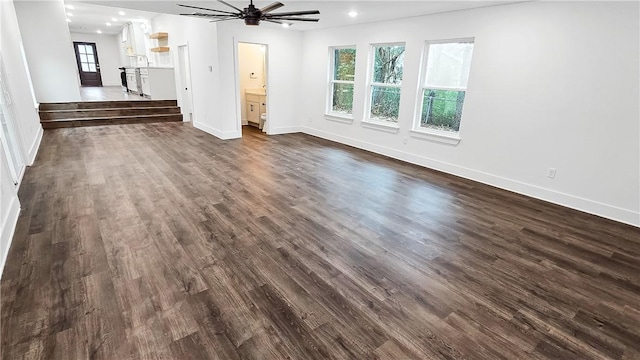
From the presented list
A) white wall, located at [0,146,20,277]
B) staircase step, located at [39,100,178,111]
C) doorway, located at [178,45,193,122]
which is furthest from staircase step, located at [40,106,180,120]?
white wall, located at [0,146,20,277]

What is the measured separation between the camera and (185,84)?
8.82m

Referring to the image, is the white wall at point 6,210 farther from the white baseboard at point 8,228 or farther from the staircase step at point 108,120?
the staircase step at point 108,120

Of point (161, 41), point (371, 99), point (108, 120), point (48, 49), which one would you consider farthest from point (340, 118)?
point (48, 49)

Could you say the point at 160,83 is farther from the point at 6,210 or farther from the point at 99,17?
the point at 6,210

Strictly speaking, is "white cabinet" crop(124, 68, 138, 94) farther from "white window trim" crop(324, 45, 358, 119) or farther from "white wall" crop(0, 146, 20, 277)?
"white wall" crop(0, 146, 20, 277)

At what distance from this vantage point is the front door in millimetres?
14617

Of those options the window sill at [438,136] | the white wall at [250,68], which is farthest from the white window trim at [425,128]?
the white wall at [250,68]

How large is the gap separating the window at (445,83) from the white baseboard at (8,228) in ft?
17.5

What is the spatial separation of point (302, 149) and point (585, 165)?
172 inches

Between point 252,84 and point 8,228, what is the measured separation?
692cm

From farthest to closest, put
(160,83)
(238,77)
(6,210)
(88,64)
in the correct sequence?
(88,64)
(160,83)
(238,77)
(6,210)

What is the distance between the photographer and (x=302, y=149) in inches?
250

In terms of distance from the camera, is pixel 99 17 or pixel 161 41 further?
pixel 99 17

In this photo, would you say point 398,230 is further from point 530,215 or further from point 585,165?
point 585,165
